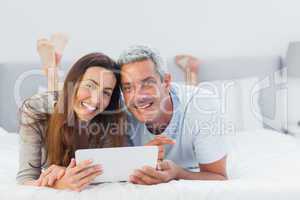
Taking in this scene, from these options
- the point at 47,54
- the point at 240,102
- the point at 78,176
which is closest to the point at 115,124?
the point at 78,176

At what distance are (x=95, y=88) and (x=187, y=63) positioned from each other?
1.24 metres

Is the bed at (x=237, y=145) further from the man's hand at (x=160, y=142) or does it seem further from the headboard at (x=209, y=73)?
the man's hand at (x=160, y=142)

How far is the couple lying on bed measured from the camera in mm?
1253

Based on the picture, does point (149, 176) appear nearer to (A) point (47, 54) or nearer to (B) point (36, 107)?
(B) point (36, 107)

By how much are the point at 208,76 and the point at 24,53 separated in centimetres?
112

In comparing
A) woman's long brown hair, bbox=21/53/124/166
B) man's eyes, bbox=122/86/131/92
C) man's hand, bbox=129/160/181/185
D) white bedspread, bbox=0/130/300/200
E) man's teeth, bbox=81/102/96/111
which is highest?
man's eyes, bbox=122/86/131/92

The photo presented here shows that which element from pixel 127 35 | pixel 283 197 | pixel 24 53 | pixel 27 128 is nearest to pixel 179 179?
pixel 283 197

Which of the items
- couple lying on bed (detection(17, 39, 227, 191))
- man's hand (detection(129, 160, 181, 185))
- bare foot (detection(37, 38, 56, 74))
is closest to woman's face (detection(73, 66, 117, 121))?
couple lying on bed (detection(17, 39, 227, 191))

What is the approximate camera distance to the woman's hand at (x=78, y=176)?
119 cm

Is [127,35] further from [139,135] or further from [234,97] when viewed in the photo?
[139,135]

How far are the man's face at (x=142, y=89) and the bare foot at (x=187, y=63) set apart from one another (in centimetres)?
108

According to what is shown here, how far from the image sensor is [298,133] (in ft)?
8.08

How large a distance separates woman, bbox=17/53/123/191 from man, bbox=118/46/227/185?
5cm

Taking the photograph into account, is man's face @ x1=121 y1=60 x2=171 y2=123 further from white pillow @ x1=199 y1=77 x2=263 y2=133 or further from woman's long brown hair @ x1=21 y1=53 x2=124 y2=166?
white pillow @ x1=199 y1=77 x2=263 y2=133
